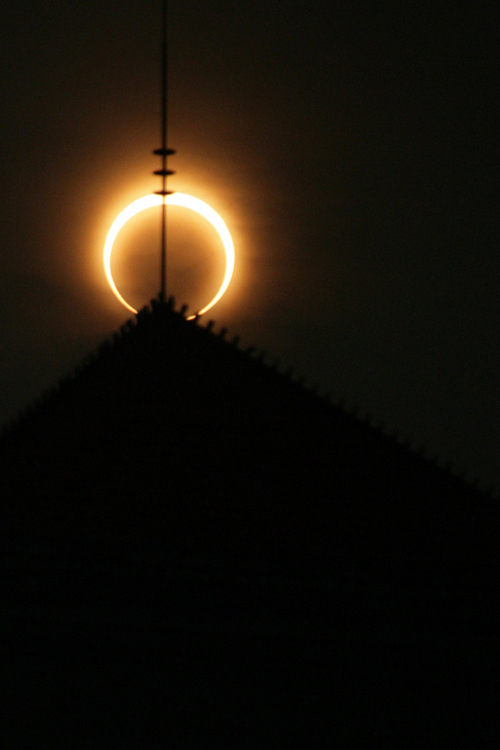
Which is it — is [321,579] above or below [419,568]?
below

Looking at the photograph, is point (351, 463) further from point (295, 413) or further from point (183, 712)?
point (183, 712)

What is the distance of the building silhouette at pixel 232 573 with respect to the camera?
4.21m

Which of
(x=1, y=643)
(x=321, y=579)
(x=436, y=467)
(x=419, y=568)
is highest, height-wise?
(x=436, y=467)

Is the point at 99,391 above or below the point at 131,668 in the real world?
above

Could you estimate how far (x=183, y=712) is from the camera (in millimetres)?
4195

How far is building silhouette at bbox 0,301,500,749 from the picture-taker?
4.21 m

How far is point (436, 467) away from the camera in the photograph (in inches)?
175

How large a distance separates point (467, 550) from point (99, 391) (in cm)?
171

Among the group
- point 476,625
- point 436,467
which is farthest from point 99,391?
point 476,625

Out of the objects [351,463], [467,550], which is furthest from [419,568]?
[351,463]

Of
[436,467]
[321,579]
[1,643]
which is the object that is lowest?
[1,643]

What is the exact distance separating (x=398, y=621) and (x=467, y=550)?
1.41 feet

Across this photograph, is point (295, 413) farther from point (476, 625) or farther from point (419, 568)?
point (476, 625)

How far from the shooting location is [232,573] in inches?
166
